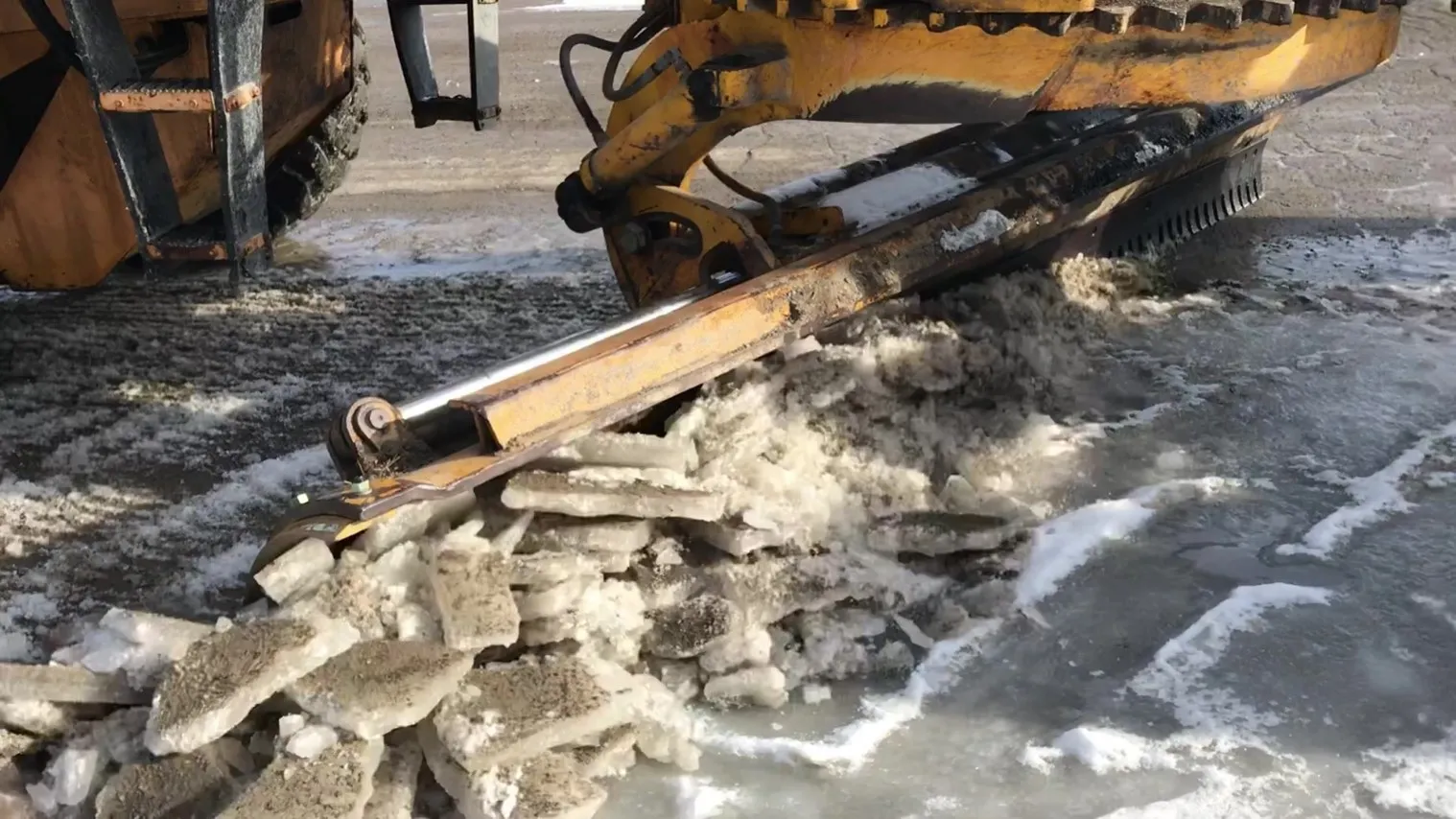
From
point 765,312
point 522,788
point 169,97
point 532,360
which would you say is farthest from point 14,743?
point 765,312

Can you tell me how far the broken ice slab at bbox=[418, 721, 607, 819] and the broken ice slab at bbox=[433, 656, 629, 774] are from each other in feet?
0.07

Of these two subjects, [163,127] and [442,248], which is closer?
[163,127]

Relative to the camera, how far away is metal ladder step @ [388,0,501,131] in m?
3.69

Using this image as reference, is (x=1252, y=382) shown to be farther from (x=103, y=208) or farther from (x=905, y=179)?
(x=103, y=208)

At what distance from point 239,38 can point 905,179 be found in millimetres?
1874

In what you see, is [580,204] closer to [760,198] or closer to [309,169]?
[760,198]

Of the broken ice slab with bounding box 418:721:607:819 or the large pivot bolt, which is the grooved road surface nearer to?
the broken ice slab with bounding box 418:721:607:819

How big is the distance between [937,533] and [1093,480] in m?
0.55

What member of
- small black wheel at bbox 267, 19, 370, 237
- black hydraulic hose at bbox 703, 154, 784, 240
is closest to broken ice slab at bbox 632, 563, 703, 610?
black hydraulic hose at bbox 703, 154, 784, 240

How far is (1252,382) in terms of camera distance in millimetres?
3461

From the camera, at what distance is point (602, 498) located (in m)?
2.44

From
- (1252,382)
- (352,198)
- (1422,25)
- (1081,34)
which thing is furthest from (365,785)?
(1422,25)

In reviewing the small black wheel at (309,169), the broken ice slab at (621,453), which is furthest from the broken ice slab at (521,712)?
the small black wheel at (309,169)

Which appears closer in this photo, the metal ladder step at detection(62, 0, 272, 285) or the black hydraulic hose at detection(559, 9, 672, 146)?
the metal ladder step at detection(62, 0, 272, 285)
